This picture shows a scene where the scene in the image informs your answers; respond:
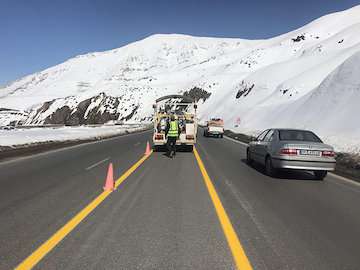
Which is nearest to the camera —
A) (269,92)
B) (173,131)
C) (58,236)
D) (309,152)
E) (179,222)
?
(58,236)

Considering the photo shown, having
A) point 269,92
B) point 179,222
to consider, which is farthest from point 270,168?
point 269,92

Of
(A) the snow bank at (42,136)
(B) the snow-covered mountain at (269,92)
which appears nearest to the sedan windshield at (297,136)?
(B) the snow-covered mountain at (269,92)

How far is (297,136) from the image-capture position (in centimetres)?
1170

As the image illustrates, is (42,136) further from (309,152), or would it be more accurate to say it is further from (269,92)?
(269,92)

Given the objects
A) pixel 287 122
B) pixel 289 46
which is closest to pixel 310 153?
pixel 287 122

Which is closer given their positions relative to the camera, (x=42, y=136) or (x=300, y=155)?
(x=300, y=155)

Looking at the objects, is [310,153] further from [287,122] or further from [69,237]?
[287,122]

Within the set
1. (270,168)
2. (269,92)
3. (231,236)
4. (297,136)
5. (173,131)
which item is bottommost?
(231,236)

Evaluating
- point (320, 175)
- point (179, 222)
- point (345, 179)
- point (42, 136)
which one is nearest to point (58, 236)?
point (179, 222)

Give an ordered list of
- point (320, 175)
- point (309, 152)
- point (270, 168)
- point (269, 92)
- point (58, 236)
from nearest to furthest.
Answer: point (58, 236) < point (309, 152) < point (320, 175) < point (270, 168) < point (269, 92)

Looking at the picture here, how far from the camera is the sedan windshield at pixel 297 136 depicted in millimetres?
11473

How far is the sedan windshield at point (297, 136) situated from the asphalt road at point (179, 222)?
1.47m

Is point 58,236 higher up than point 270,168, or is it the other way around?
point 270,168

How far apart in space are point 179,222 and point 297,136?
7017 mm
